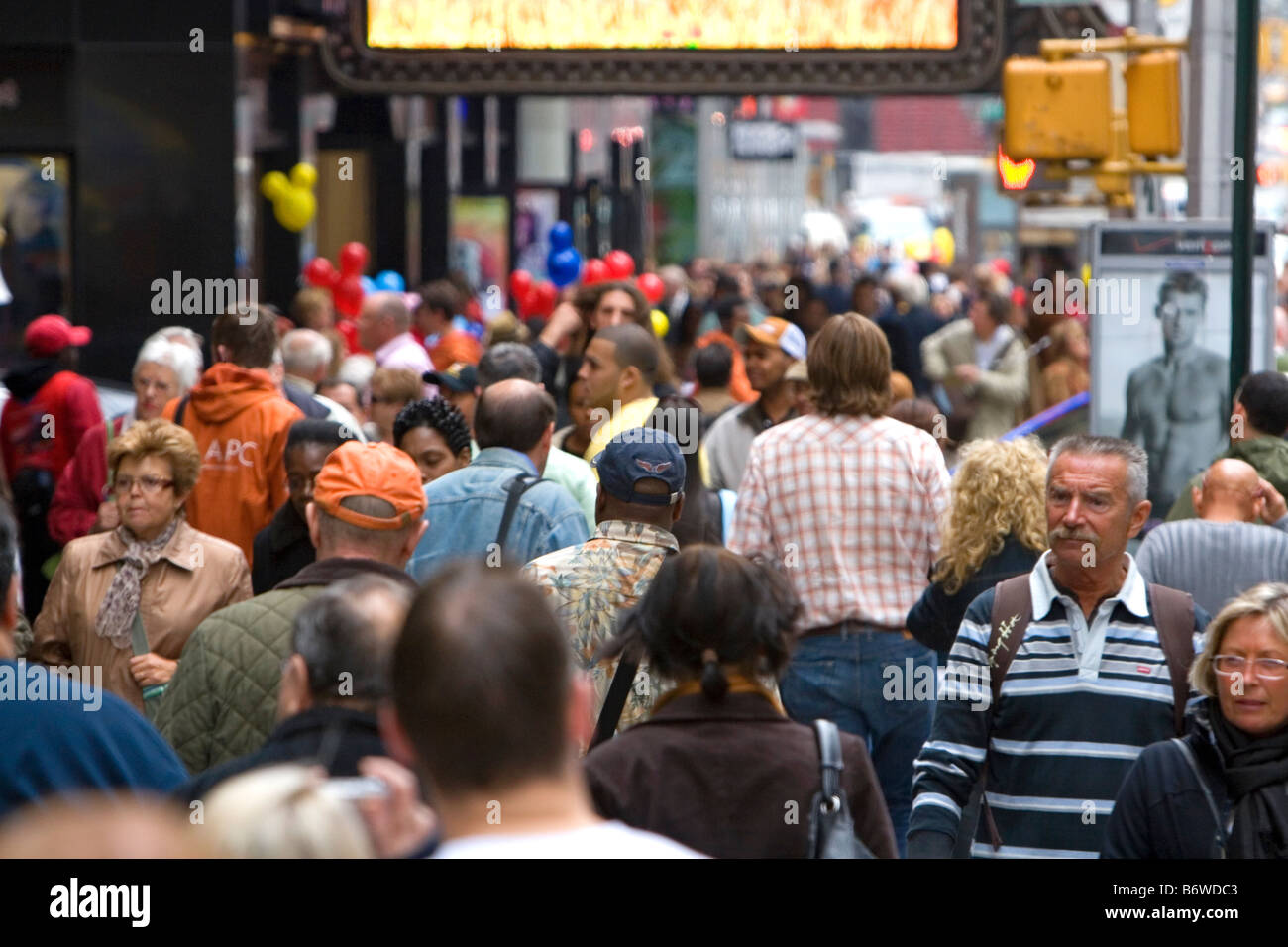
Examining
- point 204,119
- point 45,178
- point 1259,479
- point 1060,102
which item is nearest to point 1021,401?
point 1060,102

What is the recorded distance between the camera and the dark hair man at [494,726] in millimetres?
2338

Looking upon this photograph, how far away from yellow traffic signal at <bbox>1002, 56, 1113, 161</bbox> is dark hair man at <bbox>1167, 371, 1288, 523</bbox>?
367 cm

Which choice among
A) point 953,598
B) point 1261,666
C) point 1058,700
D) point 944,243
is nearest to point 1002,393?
point 953,598

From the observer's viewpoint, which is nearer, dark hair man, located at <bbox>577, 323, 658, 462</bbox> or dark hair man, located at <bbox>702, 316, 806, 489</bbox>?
dark hair man, located at <bbox>577, 323, 658, 462</bbox>

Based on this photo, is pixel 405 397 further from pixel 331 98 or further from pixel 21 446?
pixel 331 98

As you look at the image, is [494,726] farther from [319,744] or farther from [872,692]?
[872,692]

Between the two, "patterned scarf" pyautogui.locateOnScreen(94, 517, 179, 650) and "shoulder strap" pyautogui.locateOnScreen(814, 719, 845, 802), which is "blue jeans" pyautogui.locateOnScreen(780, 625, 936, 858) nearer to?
"patterned scarf" pyautogui.locateOnScreen(94, 517, 179, 650)

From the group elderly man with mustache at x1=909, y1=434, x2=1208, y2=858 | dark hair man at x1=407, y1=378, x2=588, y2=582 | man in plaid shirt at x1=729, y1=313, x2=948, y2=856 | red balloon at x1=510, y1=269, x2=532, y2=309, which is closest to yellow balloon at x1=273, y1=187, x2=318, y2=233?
red balloon at x1=510, y1=269, x2=532, y2=309

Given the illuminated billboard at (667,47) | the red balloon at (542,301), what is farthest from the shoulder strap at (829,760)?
the red balloon at (542,301)

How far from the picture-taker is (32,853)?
6.75 feet

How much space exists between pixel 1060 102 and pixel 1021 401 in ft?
12.0

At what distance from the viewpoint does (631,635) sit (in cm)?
393

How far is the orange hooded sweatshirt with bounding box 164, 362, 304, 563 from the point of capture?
7902 millimetres

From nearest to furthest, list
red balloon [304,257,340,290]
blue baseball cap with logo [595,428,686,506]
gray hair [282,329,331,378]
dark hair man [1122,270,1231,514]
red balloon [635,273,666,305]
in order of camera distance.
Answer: blue baseball cap with logo [595,428,686,506]
dark hair man [1122,270,1231,514]
gray hair [282,329,331,378]
red balloon [304,257,340,290]
red balloon [635,273,666,305]
